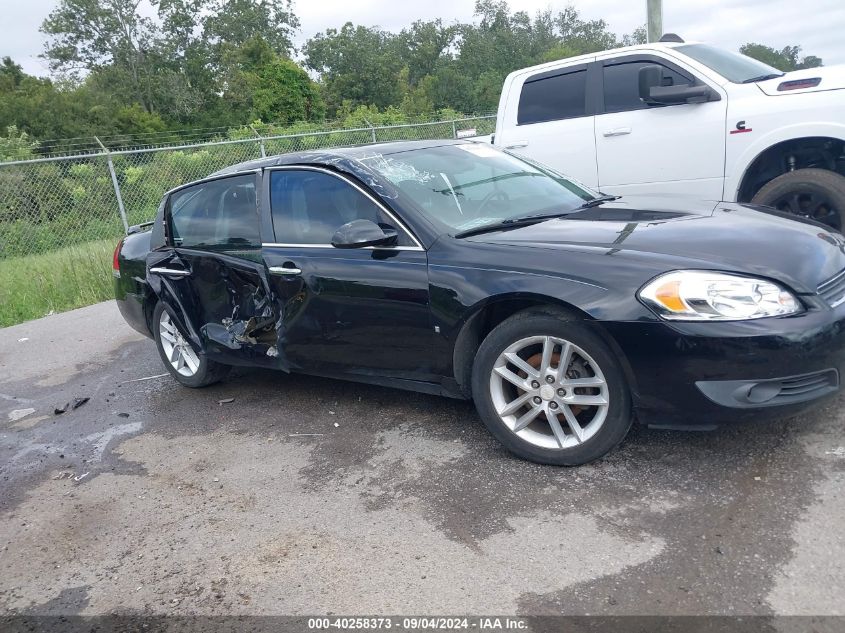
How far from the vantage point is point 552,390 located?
351 cm

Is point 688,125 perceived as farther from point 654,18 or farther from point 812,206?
point 654,18

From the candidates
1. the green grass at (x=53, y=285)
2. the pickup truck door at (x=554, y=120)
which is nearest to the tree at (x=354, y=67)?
the green grass at (x=53, y=285)

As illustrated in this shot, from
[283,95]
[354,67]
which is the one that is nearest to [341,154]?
[283,95]

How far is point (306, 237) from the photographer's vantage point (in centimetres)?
446

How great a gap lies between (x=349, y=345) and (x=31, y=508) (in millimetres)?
1901

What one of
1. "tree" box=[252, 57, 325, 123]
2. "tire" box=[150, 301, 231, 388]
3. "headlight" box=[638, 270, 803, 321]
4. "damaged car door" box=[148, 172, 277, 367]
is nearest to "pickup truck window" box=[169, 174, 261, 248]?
"damaged car door" box=[148, 172, 277, 367]

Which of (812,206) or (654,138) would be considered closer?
(812,206)

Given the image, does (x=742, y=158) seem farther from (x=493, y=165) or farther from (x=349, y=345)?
(x=349, y=345)

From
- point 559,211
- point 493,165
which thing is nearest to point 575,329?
point 559,211

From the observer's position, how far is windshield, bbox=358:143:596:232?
4191mm

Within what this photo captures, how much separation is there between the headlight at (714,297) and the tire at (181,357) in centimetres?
337

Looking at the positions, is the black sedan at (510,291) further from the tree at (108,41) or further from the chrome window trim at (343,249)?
the tree at (108,41)

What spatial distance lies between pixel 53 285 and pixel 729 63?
8.69m

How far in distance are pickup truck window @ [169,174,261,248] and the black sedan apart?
0.06 ft
